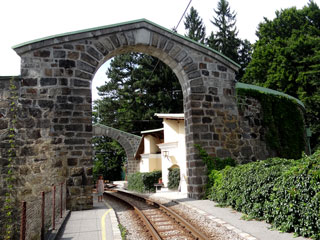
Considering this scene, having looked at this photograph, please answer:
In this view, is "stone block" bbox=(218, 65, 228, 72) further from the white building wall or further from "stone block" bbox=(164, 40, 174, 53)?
the white building wall

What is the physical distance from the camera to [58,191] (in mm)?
7277

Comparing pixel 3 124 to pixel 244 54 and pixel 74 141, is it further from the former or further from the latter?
pixel 244 54

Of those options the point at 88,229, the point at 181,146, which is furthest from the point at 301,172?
the point at 181,146

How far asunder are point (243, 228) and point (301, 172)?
158 centimetres

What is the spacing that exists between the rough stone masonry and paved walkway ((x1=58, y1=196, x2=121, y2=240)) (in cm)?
111

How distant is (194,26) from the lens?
1553 inches

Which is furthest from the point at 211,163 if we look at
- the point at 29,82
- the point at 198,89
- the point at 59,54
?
the point at 29,82

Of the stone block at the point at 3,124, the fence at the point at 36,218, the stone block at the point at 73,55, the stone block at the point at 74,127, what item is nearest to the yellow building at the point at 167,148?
the stone block at the point at 74,127

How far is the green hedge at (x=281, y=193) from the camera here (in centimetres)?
487

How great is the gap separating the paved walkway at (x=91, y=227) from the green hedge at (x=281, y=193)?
10.1ft

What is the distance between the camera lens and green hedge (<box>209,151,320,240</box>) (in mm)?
4871

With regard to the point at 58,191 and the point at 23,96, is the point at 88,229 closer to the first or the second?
the point at 58,191

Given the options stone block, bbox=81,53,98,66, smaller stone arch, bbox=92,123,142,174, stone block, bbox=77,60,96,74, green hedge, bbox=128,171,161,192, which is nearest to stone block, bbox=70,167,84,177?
stone block, bbox=77,60,96,74

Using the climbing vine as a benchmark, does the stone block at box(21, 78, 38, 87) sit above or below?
above
